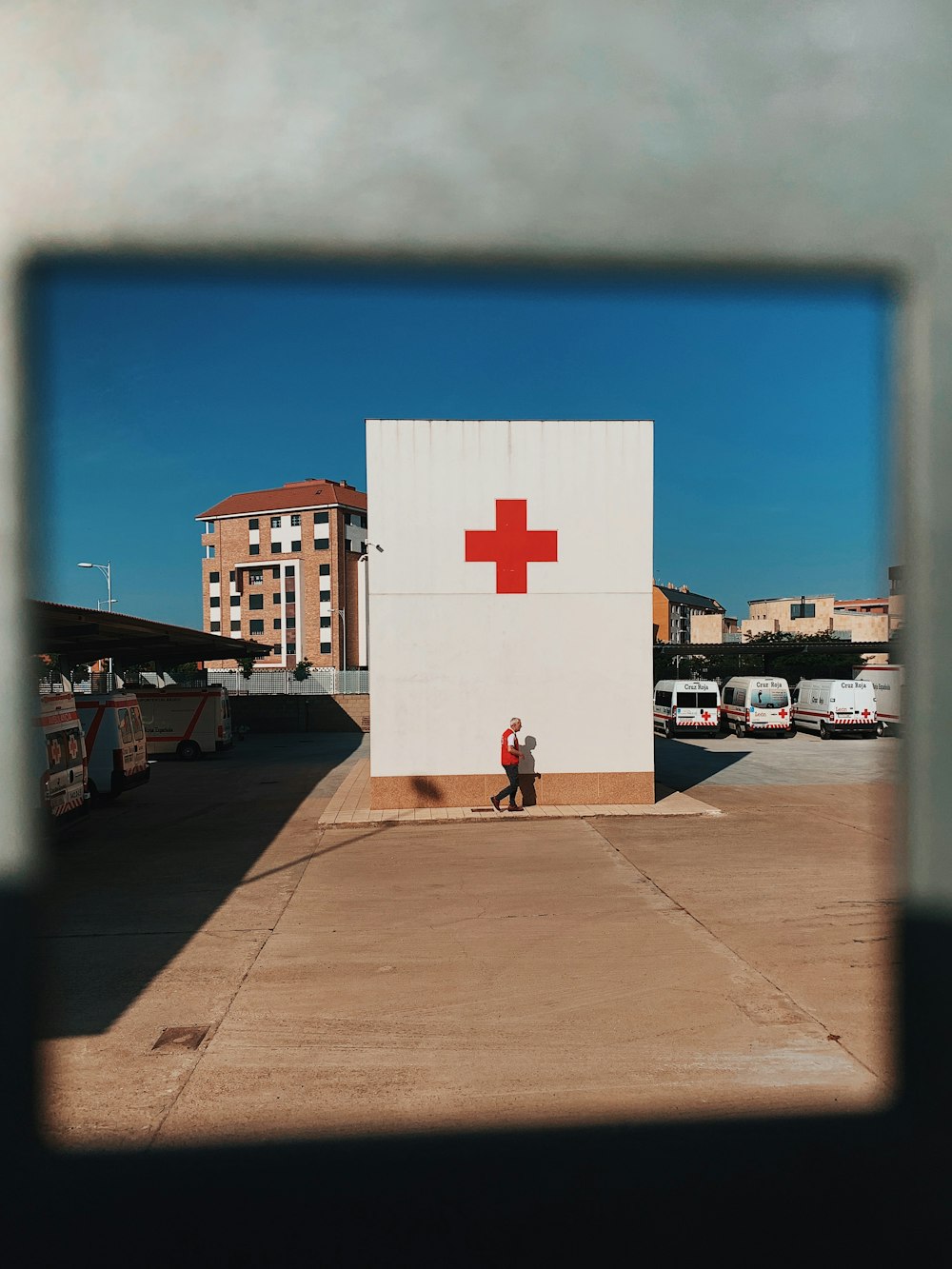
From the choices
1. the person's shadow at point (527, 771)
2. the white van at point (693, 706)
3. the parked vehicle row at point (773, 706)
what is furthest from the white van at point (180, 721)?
the parked vehicle row at point (773, 706)

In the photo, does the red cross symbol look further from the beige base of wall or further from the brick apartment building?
the brick apartment building

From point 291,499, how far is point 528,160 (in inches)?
2694

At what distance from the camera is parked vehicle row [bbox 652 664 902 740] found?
28.7 metres

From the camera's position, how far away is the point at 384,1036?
5.24 meters

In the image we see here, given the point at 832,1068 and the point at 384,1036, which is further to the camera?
the point at 384,1036

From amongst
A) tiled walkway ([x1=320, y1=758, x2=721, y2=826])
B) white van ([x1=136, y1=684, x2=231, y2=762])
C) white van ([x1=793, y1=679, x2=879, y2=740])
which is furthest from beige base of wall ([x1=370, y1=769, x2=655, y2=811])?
white van ([x1=793, y1=679, x2=879, y2=740])

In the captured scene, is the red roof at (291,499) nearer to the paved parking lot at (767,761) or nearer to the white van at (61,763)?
the paved parking lot at (767,761)

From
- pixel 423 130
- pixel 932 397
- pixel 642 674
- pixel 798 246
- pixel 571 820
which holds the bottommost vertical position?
pixel 571 820

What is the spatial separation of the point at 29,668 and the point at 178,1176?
2.43m

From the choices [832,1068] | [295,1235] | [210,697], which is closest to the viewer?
[295,1235]

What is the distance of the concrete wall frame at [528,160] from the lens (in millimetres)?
2334

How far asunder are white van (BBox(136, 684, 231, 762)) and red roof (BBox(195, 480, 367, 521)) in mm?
42520

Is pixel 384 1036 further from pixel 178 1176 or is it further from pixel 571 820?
pixel 571 820

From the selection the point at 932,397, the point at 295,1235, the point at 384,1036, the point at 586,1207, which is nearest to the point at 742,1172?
the point at 586,1207
